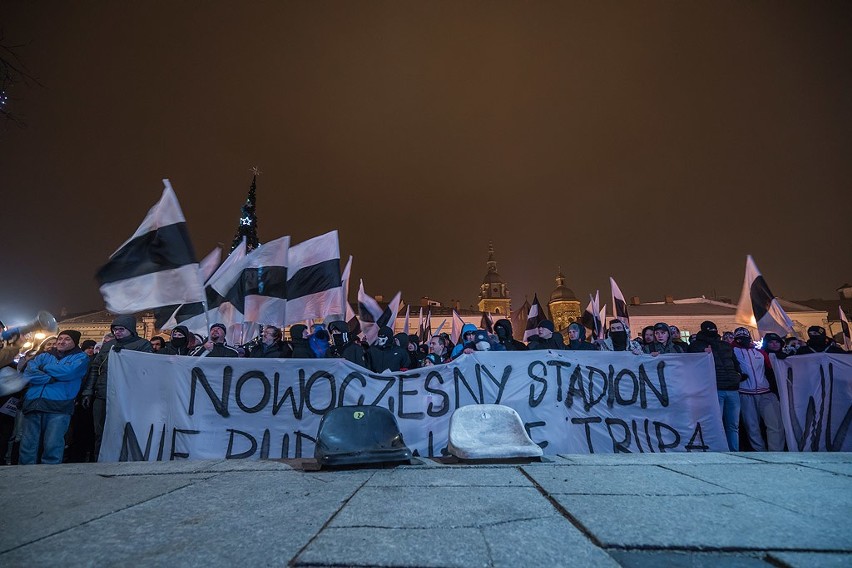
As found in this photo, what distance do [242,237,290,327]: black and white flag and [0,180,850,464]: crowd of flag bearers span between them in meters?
0.02

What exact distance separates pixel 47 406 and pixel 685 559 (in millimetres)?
7231

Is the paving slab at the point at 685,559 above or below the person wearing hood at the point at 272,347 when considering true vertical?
below

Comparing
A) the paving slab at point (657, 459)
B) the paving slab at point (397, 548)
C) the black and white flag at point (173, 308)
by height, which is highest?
the black and white flag at point (173, 308)

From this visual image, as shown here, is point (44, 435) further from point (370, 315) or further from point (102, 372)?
point (370, 315)

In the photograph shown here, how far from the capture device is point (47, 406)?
19.1 feet

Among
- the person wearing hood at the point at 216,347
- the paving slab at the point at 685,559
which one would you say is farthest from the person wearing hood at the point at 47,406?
the paving slab at the point at 685,559

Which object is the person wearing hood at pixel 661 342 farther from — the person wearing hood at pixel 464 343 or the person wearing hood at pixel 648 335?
the person wearing hood at pixel 464 343

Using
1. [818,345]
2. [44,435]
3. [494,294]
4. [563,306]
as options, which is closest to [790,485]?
[818,345]

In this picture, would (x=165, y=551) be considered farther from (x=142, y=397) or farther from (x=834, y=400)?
(x=834, y=400)

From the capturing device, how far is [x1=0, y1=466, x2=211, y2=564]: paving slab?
256cm

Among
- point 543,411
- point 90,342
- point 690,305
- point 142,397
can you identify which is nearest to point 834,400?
point 543,411

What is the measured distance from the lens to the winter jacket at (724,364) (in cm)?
712

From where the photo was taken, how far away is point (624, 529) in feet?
7.74

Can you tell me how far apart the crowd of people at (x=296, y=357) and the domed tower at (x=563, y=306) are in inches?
3294
